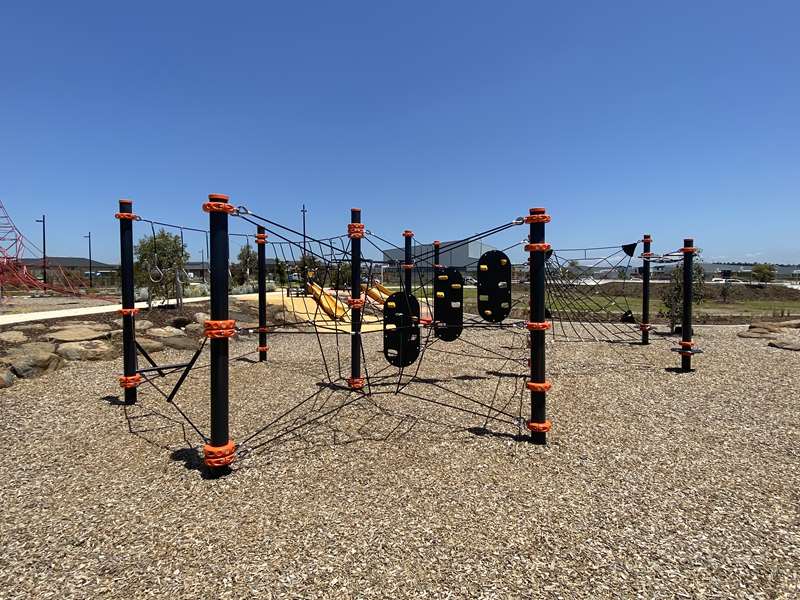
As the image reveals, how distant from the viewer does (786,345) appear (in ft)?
38.4

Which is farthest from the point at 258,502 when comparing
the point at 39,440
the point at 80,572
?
the point at 39,440

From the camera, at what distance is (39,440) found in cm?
540

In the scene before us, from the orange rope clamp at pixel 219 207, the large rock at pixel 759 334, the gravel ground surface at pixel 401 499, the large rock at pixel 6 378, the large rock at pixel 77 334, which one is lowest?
the gravel ground surface at pixel 401 499

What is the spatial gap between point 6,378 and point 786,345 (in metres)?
16.7

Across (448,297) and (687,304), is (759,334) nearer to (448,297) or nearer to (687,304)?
(687,304)

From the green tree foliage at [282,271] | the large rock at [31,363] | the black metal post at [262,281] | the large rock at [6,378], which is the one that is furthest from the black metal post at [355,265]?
the large rock at [31,363]

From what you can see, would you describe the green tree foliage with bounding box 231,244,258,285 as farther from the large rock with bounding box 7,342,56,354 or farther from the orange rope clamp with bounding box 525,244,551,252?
the orange rope clamp with bounding box 525,244,551,252

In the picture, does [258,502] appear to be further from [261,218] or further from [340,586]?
[261,218]

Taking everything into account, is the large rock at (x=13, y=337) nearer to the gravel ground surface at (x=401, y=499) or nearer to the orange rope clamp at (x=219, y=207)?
the gravel ground surface at (x=401, y=499)

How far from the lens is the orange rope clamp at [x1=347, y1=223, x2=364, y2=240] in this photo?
7.12 metres

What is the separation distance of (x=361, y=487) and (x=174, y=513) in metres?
1.56

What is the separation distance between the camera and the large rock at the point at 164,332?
39.5 ft

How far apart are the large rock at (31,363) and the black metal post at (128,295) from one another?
9.76ft

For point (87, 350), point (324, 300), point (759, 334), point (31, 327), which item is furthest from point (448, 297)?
point (759, 334)
